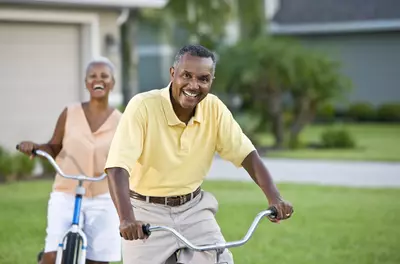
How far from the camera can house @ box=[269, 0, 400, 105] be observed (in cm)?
3612

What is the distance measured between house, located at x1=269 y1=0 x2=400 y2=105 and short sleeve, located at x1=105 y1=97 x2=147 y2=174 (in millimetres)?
30153

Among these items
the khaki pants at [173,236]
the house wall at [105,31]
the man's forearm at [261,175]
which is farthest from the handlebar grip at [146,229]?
the house wall at [105,31]

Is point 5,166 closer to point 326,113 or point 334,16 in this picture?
point 326,113

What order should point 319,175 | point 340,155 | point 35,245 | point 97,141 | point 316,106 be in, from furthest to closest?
point 316,106 < point 340,155 < point 319,175 < point 35,245 < point 97,141

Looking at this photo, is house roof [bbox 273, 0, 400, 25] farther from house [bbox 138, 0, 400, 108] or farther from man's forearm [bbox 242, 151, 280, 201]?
man's forearm [bbox 242, 151, 280, 201]

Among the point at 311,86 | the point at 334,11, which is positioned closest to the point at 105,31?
the point at 311,86

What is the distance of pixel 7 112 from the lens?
58.6 ft

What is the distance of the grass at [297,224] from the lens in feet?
34.7

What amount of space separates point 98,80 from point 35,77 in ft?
35.8

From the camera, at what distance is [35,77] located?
717 inches

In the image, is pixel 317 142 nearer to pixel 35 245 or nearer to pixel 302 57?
pixel 302 57

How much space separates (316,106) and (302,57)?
1416 millimetres

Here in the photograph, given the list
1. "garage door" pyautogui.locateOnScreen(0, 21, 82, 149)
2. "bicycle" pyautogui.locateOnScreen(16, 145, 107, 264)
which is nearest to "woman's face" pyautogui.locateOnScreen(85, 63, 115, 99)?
"bicycle" pyautogui.locateOnScreen(16, 145, 107, 264)

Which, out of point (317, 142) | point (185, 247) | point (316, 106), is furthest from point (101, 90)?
point (317, 142)
